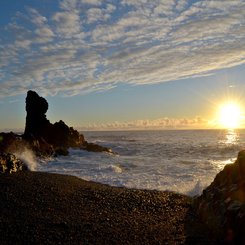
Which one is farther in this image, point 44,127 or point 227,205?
point 44,127

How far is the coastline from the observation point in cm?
1115

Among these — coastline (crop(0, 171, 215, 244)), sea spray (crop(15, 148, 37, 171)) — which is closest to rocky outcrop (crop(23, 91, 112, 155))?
sea spray (crop(15, 148, 37, 171))

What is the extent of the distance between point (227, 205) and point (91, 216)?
464cm

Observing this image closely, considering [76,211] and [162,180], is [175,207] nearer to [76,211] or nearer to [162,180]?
[76,211]

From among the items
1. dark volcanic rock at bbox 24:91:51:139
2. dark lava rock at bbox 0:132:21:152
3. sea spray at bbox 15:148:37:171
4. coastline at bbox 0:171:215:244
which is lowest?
coastline at bbox 0:171:215:244

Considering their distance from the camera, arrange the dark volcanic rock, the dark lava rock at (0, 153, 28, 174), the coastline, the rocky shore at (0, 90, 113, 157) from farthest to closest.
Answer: the dark volcanic rock → the rocky shore at (0, 90, 113, 157) → the dark lava rock at (0, 153, 28, 174) → the coastline

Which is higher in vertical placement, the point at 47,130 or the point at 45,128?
the point at 45,128

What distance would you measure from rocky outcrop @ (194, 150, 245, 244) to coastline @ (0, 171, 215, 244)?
16.5 inches

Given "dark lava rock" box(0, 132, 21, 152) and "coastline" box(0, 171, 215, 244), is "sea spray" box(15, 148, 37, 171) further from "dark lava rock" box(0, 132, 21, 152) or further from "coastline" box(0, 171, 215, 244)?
"coastline" box(0, 171, 215, 244)

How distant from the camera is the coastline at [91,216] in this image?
11.1 meters

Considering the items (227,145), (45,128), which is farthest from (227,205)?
(227,145)

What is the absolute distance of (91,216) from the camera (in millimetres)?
13266

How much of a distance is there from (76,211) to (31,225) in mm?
2215

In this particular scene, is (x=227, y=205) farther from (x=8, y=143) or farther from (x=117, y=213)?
(x=8, y=143)
